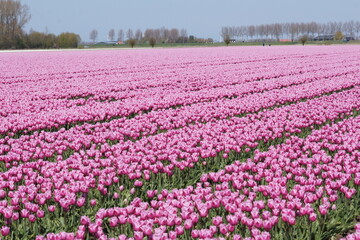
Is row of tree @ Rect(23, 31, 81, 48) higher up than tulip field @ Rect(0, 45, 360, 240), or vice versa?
row of tree @ Rect(23, 31, 81, 48)

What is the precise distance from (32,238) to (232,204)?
2.14 metres

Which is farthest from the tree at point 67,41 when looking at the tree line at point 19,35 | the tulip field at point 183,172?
the tulip field at point 183,172

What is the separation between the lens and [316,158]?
5961 millimetres

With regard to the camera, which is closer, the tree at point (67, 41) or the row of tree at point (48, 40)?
the row of tree at point (48, 40)

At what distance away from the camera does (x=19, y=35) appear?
95062mm

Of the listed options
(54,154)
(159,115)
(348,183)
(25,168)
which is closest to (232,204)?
(348,183)

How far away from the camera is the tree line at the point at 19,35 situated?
3551 inches

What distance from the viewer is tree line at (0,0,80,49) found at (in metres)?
90.2

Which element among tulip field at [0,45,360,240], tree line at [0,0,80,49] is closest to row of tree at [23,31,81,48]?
tree line at [0,0,80,49]

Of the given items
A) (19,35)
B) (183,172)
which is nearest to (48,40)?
(19,35)

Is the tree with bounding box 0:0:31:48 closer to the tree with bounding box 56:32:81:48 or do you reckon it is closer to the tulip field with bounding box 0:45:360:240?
the tree with bounding box 56:32:81:48

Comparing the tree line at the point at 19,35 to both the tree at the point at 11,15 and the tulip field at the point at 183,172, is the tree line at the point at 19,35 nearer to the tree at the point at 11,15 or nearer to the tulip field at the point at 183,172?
the tree at the point at 11,15

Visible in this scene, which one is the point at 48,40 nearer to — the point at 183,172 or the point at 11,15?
the point at 11,15

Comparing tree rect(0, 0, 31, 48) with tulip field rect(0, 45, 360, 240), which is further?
tree rect(0, 0, 31, 48)
